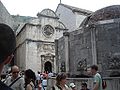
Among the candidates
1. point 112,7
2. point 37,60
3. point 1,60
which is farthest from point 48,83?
point 37,60

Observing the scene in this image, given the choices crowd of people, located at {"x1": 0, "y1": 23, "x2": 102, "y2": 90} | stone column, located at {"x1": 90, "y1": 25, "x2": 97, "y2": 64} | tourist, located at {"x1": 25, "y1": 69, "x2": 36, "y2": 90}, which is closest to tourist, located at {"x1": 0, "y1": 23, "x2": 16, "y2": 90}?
crowd of people, located at {"x1": 0, "y1": 23, "x2": 102, "y2": 90}

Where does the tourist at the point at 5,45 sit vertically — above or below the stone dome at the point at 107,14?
below

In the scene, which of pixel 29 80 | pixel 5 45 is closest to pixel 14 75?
pixel 29 80

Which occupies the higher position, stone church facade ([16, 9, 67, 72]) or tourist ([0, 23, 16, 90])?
stone church facade ([16, 9, 67, 72])

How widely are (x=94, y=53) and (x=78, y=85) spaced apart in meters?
2.69

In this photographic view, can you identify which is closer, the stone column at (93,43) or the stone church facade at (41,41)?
the stone column at (93,43)

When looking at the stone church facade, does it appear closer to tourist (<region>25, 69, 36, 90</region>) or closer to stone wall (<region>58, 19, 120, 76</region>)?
stone wall (<region>58, 19, 120, 76</region>)

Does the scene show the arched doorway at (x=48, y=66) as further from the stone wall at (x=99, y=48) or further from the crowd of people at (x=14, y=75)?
the crowd of people at (x=14, y=75)

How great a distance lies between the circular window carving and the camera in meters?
39.7

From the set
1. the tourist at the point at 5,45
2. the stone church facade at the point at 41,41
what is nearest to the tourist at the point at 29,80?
the tourist at the point at 5,45

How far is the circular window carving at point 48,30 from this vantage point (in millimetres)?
39688

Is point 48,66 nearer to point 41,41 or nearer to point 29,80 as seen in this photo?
point 41,41

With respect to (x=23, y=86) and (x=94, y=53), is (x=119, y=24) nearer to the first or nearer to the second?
(x=94, y=53)

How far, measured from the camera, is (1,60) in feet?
4.49
